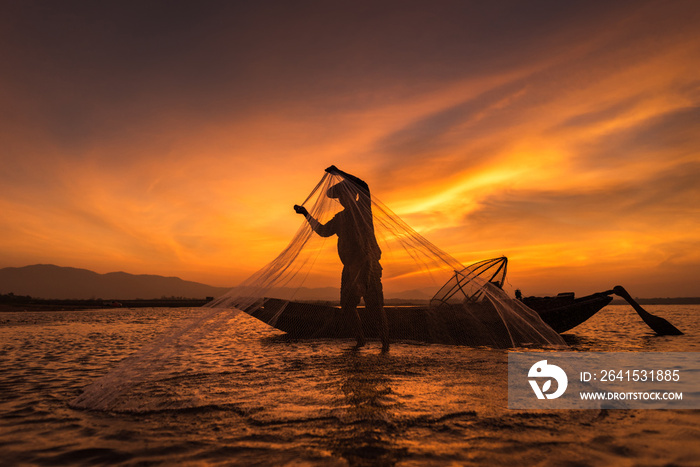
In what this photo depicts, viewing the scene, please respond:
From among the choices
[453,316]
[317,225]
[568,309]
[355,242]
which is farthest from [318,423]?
[568,309]

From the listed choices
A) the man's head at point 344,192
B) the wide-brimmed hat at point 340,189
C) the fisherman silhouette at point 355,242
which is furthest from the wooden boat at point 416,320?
the wide-brimmed hat at point 340,189

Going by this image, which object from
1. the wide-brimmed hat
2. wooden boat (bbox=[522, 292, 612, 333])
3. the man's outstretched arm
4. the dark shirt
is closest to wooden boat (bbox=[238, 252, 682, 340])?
wooden boat (bbox=[522, 292, 612, 333])

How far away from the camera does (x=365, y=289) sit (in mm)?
8641

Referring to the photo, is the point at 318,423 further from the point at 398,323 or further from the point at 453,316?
the point at 398,323

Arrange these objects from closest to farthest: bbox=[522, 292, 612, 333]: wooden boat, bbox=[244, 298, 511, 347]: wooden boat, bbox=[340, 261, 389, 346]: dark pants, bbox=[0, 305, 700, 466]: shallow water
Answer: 1. bbox=[0, 305, 700, 466]: shallow water
2. bbox=[340, 261, 389, 346]: dark pants
3. bbox=[244, 298, 511, 347]: wooden boat
4. bbox=[522, 292, 612, 333]: wooden boat

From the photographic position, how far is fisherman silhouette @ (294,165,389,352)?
27.1ft

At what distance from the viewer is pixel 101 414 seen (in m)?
3.96

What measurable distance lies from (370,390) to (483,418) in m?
1.52

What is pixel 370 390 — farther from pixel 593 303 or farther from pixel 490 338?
pixel 593 303

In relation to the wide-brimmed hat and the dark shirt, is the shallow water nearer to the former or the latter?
the dark shirt

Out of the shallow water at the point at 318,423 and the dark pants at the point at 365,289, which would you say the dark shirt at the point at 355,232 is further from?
the shallow water at the point at 318,423

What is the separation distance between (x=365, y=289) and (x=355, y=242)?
1.13 metres

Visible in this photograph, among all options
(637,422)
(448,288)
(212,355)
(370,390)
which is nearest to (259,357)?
(212,355)

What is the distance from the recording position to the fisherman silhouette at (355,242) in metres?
8.25
